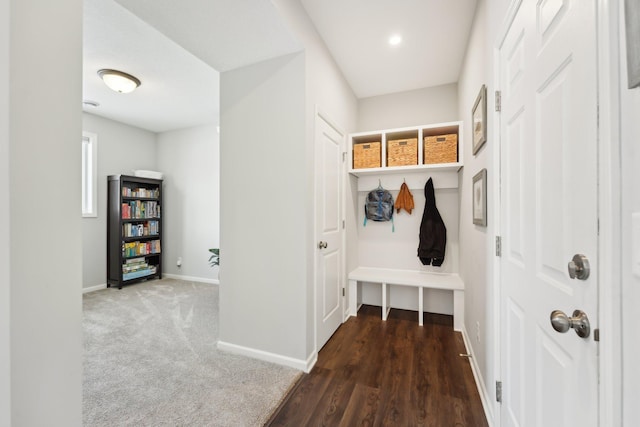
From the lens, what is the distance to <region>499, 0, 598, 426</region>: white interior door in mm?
645

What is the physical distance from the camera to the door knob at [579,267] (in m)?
0.65

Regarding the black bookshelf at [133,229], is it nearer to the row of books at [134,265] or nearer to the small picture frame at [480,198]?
the row of books at [134,265]

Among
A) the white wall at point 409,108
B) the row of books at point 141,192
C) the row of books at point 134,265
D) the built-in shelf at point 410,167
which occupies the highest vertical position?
the white wall at point 409,108

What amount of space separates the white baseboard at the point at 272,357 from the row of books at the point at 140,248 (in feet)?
9.67

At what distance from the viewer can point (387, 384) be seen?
178cm

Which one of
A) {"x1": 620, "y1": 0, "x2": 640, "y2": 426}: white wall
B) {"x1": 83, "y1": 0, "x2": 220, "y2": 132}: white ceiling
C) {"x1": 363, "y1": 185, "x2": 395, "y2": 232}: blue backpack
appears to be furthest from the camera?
{"x1": 363, "y1": 185, "x2": 395, "y2": 232}: blue backpack

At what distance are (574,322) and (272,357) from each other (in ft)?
6.22

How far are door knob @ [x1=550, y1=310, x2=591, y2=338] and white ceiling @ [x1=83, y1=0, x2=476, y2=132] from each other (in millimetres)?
1981

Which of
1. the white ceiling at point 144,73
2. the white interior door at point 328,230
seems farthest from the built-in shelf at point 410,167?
the white ceiling at point 144,73

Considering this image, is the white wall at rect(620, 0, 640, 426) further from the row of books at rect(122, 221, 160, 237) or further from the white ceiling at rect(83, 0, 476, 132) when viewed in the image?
the row of books at rect(122, 221, 160, 237)

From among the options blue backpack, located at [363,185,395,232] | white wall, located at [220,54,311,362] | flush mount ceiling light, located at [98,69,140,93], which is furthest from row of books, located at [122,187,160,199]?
blue backpack, located at [363,185,395,232]

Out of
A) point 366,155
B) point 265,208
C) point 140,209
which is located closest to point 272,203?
point 265,208

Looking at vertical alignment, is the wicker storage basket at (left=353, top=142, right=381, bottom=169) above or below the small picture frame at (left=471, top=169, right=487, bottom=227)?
above

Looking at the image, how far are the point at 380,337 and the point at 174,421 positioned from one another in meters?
1.71
